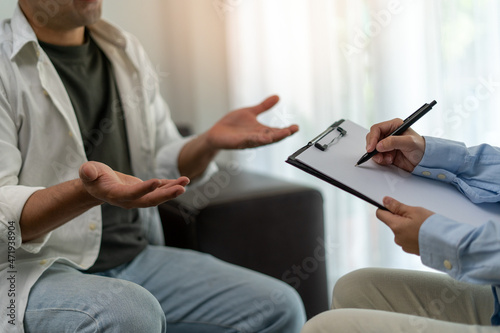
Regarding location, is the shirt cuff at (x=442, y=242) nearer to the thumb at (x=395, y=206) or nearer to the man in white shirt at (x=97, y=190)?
the thumb at (x=395, y=206)

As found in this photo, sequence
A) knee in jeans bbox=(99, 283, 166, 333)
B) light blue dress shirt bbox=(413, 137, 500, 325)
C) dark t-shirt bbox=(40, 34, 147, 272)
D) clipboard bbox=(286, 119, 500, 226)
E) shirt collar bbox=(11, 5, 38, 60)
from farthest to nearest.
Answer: dark t-shirt bbox=(40, 34, 147, 272) → shirt collar bbox=(11, 5, 38, 60) → knee in jeans bbox=(99, 283, 166, 333) → clipboard bbox=(286, 119, 500, 226) → light blue dress shirt bbox=(413, 137, 500, 325)

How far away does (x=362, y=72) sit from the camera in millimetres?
1688

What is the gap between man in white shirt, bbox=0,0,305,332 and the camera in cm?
97

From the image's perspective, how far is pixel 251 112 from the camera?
1.33 m

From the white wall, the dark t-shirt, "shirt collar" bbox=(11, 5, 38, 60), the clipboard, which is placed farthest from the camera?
the white wall

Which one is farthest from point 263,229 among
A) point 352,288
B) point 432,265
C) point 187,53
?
point 187,53

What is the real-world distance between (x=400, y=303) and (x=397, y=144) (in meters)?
0.27

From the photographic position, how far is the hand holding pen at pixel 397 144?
3.03 ft

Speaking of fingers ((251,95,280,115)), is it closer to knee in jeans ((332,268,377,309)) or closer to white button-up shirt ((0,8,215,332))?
white button-up shirt ((0,8,215,332))

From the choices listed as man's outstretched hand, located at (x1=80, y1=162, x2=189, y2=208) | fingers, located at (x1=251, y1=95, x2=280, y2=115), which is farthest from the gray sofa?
man's outstretched hand, located at (x1=80, y1=162, x2=189, y2=208)

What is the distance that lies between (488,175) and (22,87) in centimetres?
91

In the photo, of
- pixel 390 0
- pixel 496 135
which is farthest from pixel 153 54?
pixel 496 135

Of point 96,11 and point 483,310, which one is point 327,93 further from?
point 483,310

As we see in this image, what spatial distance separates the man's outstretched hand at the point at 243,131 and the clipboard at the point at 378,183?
0.26 m
